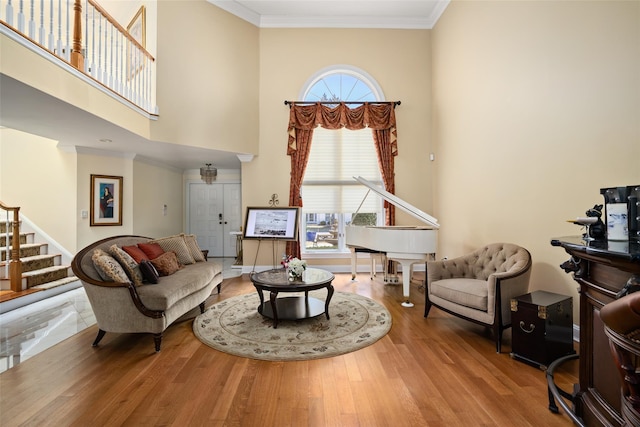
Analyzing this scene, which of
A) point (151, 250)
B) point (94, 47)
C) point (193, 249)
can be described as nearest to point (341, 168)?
point (193, 249)

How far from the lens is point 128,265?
9.82 feet

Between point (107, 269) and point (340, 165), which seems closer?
point (107, 269)

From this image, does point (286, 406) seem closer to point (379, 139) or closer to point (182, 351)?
point (182, 351)

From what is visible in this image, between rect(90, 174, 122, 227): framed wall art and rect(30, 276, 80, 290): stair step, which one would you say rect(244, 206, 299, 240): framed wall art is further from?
rect(30, 276, 80, 290): stair step

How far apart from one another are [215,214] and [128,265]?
4.70 meters

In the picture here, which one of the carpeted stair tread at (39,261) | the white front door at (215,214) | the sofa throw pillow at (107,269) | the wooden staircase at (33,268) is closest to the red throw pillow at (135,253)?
the sofa throw pillow at (107,269)

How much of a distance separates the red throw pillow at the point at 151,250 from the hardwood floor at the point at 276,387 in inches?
40.0

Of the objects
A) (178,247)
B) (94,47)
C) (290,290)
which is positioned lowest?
(290,290)

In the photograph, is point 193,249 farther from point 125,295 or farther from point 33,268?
point 33,268

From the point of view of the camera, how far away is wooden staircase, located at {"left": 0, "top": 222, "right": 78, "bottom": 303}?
13.4ft

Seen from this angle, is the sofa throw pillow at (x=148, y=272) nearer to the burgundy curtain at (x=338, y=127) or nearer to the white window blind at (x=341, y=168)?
the burgundy curtain at (x=338, y=127)


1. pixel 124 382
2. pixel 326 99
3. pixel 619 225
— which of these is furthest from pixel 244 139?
pixel 619 225

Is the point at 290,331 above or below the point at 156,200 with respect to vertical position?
below

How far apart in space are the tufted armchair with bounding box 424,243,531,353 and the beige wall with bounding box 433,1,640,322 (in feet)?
1.26
